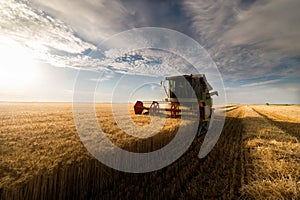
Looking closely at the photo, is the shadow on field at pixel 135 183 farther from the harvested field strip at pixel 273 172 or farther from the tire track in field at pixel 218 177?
the harvested field strip at pixel 273 172

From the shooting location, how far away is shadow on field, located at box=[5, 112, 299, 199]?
242cm

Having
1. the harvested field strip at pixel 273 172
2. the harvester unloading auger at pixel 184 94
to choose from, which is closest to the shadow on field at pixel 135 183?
the harvested field strip at pixel 273 172

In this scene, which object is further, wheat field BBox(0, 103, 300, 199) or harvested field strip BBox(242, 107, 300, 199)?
harvested field strip BBox(242, 107, 300, 199)

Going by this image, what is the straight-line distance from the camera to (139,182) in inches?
140

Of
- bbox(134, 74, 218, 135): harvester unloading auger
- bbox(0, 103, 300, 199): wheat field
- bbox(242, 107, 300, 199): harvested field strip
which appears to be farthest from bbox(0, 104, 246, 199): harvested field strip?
bbox(134, 74, 218, 135): harvester unloading auger

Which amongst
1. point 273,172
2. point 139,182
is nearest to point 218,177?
point 273,172

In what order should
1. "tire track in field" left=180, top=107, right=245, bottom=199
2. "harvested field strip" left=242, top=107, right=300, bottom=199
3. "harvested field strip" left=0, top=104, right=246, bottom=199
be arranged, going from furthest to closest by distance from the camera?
"tire track in field" left=180, top=107, right=245, bottom=199 → "harvested field strip" left=242, top=107, right=300, bottom=199 → "harvested field strip" left=0, top=104, right=246, bottom=199

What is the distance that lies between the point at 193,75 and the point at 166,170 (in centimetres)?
742

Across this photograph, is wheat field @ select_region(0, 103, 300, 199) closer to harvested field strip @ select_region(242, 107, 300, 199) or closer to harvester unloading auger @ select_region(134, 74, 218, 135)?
harvested field strip @ select_region(242, 107, 300, 199)

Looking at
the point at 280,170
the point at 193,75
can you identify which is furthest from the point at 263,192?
the point at 193,75

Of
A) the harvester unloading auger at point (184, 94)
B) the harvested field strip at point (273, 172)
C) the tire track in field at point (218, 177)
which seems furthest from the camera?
the harvester unloading auger at point (184, 94)

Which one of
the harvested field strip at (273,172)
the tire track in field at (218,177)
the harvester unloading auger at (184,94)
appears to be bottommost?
the tire track in field at (218,177)

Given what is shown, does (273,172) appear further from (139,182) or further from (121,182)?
(121,182)

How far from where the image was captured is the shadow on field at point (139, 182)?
2422 millimetres
